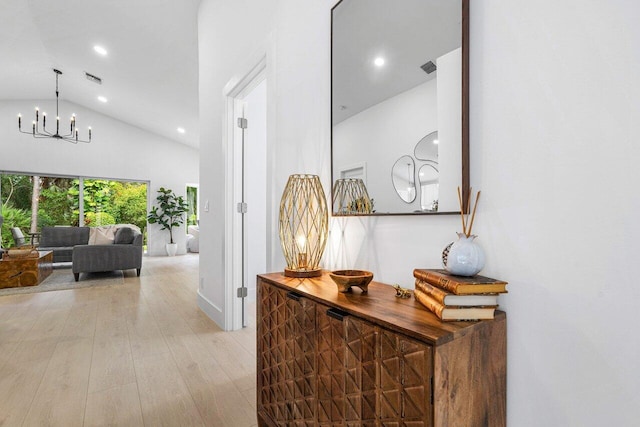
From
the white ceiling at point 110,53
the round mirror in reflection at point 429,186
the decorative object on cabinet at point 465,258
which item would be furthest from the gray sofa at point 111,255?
the decorative object on cabinet at point 465,258

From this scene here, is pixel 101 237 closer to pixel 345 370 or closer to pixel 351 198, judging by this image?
pixel 351 198

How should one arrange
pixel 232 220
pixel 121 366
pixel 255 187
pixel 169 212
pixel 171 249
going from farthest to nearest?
pixel 169 212
pixel 171 249
pixel 255 187
pixel 232 220
pixel 121 366

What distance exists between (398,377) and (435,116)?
781 mm

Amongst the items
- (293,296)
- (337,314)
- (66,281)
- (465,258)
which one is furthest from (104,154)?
(465,258)

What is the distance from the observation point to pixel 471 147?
3.04ft

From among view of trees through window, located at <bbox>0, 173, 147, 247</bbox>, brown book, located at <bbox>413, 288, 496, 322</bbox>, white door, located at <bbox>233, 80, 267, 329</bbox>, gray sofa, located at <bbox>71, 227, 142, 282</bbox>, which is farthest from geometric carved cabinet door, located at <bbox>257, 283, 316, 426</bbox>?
view of trees through window, located at <bbox>0, 173, 147, 247</bbox>

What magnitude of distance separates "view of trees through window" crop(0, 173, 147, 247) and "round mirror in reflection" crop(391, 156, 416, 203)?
328 inches

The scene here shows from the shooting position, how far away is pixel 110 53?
15.6 feet

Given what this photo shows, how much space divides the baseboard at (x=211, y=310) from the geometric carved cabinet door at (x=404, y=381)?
93.0 inches

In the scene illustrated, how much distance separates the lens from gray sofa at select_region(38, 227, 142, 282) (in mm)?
4832

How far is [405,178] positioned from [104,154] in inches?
340

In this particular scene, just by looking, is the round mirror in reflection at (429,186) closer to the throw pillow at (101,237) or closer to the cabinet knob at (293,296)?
the cabinet knob at (293,296)

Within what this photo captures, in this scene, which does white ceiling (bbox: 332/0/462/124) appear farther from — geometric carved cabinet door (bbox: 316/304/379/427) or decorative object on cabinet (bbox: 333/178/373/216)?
geometric carved cabinet door (bbox: 316/304/379/427)

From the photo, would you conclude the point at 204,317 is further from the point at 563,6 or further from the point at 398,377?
the point at 563,6
